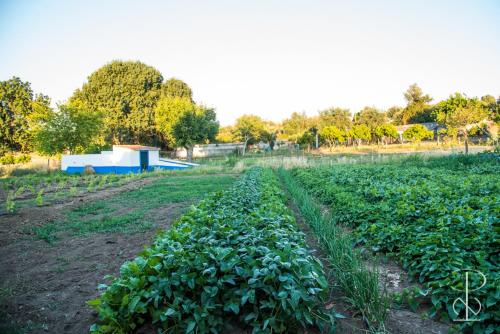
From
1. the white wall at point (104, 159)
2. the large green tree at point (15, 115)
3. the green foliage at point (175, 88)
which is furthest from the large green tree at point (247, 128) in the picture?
the large green tree at point (15, 115)

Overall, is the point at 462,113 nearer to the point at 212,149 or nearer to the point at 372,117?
the point at 212,149

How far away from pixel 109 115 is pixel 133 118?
2.84 metres

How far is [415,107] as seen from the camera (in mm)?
63562

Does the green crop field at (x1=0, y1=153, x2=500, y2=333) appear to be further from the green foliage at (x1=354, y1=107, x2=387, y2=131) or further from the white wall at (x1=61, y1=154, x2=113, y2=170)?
the green foliage at (x1=354, y1=107, x2=387, y2=131)

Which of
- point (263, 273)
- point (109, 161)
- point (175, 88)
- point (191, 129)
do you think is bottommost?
point (263, 273)

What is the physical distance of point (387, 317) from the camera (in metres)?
2.99

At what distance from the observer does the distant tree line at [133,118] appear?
2550 cm

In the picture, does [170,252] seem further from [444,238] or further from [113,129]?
[113,129]

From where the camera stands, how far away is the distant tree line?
25500 mm

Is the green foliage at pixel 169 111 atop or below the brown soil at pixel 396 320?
atop

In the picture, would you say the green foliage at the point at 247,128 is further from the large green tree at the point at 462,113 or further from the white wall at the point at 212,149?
the large green tree at the point at 462,113

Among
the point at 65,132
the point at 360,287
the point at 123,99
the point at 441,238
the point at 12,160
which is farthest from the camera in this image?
the point at 123,99

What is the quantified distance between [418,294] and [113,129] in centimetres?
4134

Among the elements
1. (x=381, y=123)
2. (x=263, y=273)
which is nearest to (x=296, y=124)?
(x=381, y=123)
